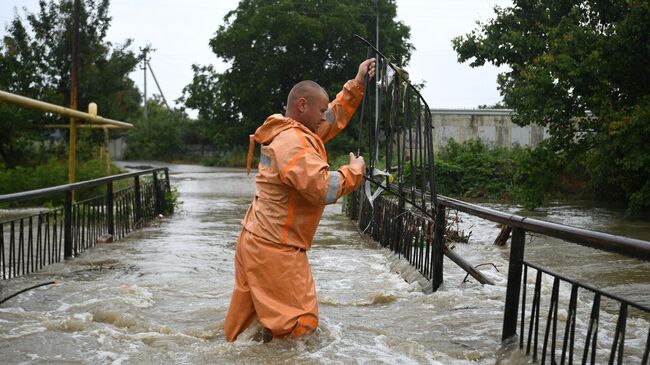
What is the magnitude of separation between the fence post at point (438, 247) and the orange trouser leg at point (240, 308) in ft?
6.77

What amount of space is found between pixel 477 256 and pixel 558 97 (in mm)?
7212

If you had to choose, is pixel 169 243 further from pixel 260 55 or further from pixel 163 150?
pixel 163 150

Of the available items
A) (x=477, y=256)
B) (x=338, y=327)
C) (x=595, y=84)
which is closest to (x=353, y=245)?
(x=477, y=256)

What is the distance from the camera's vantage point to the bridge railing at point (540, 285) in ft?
10.1

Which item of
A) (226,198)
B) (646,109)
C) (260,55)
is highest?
(260,55)

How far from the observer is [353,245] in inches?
386

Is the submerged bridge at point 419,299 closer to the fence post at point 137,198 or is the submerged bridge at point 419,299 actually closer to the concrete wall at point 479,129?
the fence post at point 137,198

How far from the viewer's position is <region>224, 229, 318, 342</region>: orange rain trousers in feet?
13.4

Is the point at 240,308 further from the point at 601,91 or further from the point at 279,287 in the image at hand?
the point at 601,91

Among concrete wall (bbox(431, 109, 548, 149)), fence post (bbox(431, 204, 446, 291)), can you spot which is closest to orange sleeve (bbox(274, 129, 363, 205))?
fence post (bbox(431, 204, 446, 291))

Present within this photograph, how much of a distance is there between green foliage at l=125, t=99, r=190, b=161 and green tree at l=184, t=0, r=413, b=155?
1109 cm

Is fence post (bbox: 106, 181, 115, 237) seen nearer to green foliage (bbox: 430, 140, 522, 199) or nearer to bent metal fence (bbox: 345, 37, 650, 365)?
bent metal fence (bbox: 345, 37, 650, 365)

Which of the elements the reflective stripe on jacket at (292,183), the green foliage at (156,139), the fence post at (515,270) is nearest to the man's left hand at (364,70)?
the reflective stripe on jacket at (292,183)

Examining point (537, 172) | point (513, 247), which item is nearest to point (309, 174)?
point (513, 247)
